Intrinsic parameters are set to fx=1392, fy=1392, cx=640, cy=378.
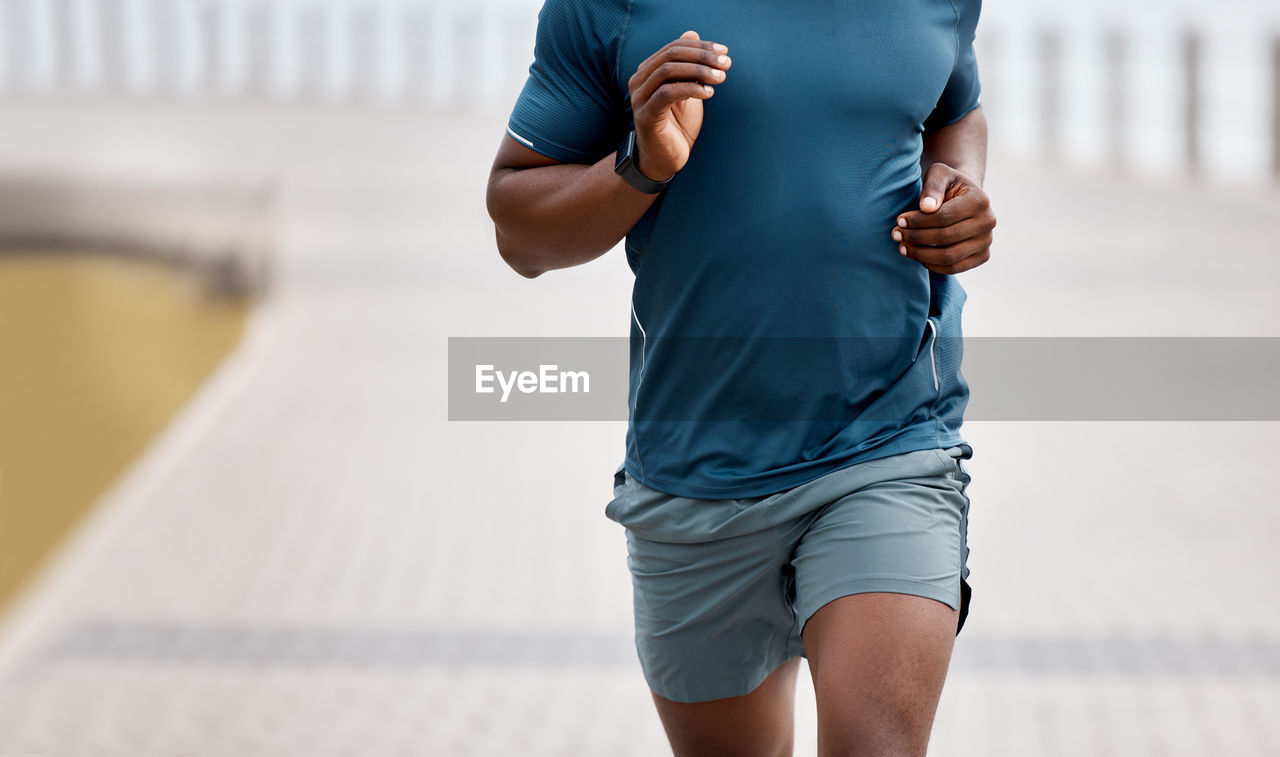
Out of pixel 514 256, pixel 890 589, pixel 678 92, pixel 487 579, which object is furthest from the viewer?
pixel 487 579

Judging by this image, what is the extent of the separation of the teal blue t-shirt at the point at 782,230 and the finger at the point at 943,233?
28mm

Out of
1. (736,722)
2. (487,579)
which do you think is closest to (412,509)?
(487,579)

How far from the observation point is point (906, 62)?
2.05 metres

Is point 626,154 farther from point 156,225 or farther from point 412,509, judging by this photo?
point 156,225

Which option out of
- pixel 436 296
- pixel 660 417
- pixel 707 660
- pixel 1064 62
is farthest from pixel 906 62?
pixel 1064 62

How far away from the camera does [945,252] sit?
2.00 m

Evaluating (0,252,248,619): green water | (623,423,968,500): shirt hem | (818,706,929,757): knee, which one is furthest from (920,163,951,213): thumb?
(0,252,248,619): green water

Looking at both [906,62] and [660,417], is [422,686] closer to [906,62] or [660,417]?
[660,417]

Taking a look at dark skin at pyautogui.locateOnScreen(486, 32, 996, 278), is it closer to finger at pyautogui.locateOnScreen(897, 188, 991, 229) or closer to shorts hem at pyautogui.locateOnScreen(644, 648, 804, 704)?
finger at pyautogui.locateOnScreen(897, 188, 991, 229)

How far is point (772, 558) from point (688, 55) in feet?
2.45

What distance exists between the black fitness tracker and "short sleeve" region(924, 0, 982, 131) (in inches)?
21.9

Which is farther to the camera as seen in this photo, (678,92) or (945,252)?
(945,252)

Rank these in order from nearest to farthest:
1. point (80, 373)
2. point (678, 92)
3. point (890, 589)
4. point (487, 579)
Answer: point (678, 92)
point (890, 589)
point (487, 579)
point (80, 373)

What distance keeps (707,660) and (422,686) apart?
2584 millimetres
